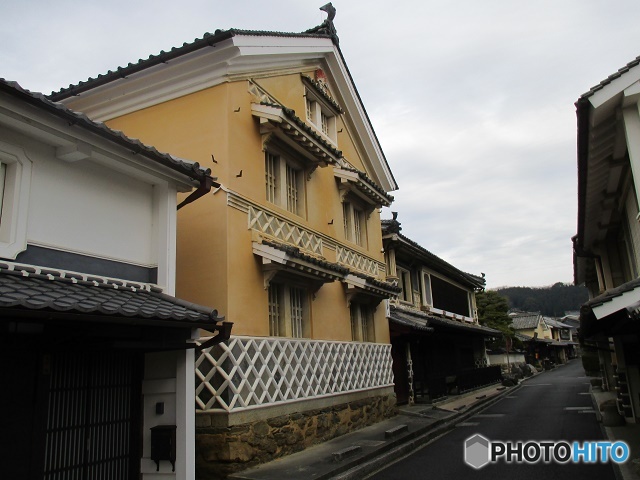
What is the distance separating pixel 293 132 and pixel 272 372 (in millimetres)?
5586

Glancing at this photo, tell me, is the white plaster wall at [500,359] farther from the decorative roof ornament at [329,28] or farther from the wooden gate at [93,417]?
the wooden gate at [93,417]

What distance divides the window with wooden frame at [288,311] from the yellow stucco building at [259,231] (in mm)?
32

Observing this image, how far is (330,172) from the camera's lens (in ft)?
49.9

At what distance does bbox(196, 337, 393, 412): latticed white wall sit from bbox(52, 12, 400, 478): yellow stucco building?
0.03 m

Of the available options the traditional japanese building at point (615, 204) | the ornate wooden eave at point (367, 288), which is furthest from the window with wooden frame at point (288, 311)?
the traditional japanese building at point (615, 204)

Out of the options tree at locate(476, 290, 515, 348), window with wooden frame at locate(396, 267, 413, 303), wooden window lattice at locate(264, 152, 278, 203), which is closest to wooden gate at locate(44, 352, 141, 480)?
wooden window lattice at locate(264, 152, 278, 203)

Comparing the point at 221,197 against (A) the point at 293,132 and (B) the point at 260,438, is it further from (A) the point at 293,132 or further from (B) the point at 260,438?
(B) the point at 260,438

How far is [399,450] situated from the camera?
11695 mm

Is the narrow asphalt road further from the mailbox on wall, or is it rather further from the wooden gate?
the wooden gate

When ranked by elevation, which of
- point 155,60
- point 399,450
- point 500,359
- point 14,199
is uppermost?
point 155,60

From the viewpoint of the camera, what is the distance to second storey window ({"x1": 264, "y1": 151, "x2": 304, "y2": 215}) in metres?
12.2

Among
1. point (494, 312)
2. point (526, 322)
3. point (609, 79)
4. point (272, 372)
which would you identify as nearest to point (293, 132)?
point (272, 372)

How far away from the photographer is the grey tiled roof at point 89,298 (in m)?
5.13

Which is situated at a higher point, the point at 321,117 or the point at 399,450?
the point at 321,117
